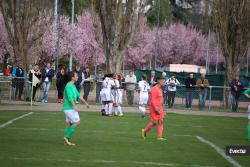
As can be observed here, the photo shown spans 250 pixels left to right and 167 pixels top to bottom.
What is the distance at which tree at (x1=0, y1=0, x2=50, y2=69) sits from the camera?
133ft

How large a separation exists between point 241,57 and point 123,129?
67.9 feet

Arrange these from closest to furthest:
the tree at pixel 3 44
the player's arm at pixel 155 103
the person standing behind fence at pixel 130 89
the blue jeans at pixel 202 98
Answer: the player's arm at pixel 155 103, the blue jeans at pixel 202 98, the person standing behind fence at pixel 130 89, the tree at pixel 3 44

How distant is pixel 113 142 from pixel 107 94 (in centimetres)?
1015

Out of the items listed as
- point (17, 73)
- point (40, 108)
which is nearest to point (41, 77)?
point (17, 73)

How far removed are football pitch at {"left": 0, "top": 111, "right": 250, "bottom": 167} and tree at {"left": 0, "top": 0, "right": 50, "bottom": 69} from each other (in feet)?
43.1

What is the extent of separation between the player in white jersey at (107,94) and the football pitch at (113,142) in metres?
1.11

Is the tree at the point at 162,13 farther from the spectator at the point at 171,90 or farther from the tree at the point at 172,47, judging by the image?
the spectator at the point at 171,90

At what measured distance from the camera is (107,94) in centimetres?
2847

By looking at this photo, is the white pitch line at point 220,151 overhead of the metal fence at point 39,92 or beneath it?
beneath

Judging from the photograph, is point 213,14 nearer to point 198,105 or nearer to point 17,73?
point 198,105

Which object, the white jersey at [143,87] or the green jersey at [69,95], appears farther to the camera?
the white jersey at [143,87]

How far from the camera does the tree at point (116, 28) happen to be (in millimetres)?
40531

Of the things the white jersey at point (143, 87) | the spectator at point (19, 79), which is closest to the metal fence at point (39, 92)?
the spectator at point (19, 79)

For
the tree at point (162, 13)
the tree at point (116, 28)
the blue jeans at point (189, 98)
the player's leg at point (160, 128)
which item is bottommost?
the player's leg at point (160, 128)
